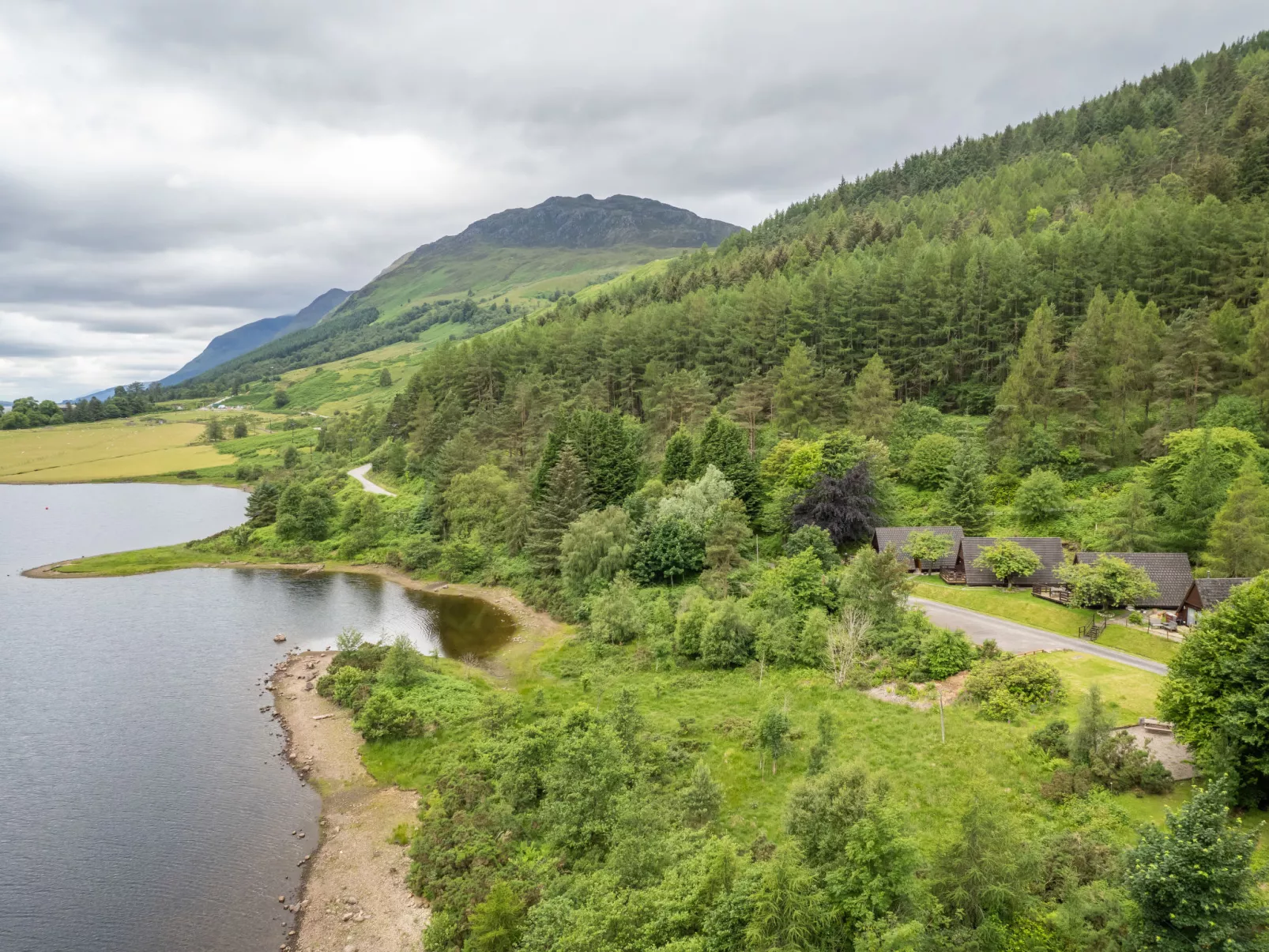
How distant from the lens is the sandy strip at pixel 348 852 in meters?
27.0

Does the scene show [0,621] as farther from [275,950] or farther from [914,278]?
[914,278]

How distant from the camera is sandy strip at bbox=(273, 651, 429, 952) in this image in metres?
27.0

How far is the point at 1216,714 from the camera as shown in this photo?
22453mm

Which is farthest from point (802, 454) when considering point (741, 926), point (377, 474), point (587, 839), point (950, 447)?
point (377, 474)

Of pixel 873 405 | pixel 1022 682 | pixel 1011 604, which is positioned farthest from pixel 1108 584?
pixel 873 405

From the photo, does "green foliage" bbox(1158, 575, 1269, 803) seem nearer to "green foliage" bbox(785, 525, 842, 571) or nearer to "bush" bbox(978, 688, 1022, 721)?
"bush" bbox(978, 688, 1022, 721)

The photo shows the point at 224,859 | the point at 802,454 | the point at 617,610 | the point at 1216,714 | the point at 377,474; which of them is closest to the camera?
the point at 1216,714

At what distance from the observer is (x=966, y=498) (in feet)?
172

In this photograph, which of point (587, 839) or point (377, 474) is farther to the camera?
point (377, 474)

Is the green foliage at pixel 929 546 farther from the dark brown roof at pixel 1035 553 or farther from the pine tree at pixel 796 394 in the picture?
the pine tree at pixel 796 394

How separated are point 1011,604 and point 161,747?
57.3m

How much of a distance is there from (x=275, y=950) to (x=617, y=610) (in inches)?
1133

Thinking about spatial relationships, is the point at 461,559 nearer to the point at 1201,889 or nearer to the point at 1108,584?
the point at 1108,584

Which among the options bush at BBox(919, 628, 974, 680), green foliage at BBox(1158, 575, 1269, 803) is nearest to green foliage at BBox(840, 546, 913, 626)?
bush at BBox(919, 628, 974, 680)
